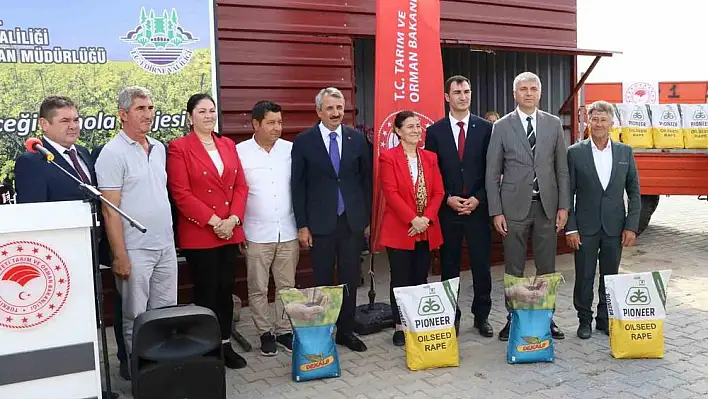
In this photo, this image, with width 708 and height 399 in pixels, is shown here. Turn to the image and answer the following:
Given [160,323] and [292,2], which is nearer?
[160,323]

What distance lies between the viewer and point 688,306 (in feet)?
17.4

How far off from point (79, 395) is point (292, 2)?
3682 mm

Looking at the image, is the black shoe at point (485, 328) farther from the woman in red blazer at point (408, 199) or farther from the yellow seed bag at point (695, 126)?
the yellow seed bag at point (695, 126)

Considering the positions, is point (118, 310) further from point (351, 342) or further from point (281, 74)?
point (281, 74)

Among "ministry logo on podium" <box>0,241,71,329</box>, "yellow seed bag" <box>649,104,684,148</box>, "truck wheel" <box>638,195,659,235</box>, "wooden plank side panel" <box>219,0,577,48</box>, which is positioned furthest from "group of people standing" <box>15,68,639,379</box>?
"yellow seed bag" <box>649,104,684,148</box>

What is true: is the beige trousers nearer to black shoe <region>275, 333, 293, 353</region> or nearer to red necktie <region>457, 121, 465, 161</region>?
black shoe <region>275, 333, 293, 353</region>

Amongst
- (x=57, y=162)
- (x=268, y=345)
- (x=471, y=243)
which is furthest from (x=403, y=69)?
(x=57, y=162)

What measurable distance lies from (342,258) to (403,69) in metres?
1.54

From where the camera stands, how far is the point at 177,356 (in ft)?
10.4

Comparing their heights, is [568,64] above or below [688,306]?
above

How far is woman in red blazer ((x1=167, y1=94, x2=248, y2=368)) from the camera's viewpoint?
390 centimetres

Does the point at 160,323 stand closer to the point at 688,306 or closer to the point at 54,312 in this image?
the point at 54,312

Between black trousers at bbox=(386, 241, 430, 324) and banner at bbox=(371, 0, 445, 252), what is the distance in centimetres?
46

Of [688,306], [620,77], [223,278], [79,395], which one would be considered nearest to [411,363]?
[223,278]
